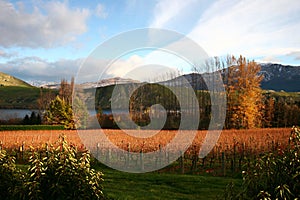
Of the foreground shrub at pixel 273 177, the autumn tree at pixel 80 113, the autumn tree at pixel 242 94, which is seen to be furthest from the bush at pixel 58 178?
the autumn tree at pixel 80 113

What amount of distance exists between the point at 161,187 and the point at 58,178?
618cm

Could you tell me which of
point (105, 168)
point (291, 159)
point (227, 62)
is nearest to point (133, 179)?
point (105, 168)

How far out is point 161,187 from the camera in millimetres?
10031

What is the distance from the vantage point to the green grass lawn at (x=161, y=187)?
880 centimetres

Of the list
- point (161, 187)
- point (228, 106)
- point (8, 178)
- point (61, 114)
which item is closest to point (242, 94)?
point (228, 106)

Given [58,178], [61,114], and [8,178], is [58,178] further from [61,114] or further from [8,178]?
[61,114]

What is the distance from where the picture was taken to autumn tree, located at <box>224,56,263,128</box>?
34688 millimetres

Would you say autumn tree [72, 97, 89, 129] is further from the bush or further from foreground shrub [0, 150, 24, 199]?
the bush

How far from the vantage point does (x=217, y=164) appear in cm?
1492

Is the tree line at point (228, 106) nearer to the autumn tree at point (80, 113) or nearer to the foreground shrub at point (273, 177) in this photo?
the autumn tree at point (80, 113)

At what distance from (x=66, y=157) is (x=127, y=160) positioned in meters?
11.2

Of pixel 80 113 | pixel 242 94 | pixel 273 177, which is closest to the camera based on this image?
pixel 273 177

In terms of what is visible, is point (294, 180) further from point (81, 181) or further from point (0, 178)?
point (0, 178)

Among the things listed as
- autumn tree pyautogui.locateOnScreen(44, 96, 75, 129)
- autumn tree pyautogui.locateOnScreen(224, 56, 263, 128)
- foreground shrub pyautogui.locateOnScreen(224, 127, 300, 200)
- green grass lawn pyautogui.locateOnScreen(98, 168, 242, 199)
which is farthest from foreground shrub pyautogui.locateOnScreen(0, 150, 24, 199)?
autumn tree pyautogui.locateOnScreen(44, 96, 75, 129)
